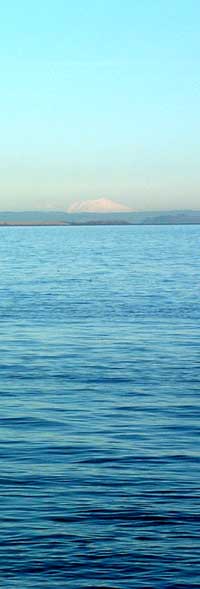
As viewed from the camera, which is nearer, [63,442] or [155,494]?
[155,494]

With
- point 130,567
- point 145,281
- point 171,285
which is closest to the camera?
point 130,567

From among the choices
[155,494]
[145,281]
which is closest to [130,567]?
[155,494]

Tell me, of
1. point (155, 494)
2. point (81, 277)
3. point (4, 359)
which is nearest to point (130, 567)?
point (155, 494)

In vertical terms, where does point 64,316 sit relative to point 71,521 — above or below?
above

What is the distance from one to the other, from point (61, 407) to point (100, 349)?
9.65m

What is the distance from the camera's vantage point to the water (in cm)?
1227

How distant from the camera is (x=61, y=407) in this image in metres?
21.5

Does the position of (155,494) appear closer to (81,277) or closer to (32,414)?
(32,414)

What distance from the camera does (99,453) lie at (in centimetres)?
1731

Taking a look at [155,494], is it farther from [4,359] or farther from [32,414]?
[4,359]

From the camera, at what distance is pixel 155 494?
14.8 m

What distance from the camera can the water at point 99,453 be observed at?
12266 millimetres

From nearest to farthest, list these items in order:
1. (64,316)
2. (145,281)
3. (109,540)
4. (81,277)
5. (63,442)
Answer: (109,540) < (63,442) < (64,316) < (145,281) < (81,277)

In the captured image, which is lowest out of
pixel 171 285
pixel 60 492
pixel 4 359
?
pixel 60 492
